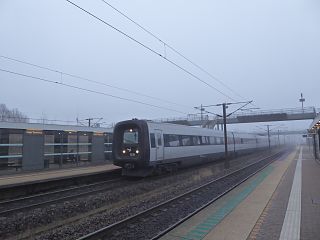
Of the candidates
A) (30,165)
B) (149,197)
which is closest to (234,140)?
(30,165)

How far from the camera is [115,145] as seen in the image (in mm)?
18875

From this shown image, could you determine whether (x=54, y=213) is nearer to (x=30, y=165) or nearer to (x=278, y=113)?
(x=30, y=165)

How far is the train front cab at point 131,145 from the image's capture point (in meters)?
17.4

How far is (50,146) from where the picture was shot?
2228 centimetres

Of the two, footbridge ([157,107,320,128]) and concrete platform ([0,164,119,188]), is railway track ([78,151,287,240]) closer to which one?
concrete platform ([0,164,119,188])

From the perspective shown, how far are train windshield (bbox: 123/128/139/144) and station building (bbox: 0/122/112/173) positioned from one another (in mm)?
6159

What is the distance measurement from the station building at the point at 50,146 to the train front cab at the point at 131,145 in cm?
566

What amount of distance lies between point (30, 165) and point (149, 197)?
34.9 ft

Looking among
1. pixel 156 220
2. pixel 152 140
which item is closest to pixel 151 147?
pixel 152 140

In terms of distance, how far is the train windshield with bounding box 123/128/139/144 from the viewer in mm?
Result: 18156

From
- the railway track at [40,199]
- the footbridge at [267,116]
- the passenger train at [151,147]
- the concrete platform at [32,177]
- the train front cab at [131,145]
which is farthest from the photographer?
the footbridge at [267,116]

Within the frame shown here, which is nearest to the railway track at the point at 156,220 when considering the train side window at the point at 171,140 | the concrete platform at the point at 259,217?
the concrete platform at the point at 259,217

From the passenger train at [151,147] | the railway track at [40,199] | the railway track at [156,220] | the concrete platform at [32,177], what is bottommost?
the railway track at [156,220]

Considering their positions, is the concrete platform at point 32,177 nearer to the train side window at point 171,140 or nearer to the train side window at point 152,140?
the train side window at point 152,140
